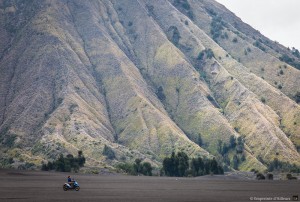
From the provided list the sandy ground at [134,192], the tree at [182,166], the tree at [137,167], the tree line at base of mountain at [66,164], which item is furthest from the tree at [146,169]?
the sandy ground at [134,192]

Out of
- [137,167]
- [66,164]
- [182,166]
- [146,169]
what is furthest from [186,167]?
[66,164]

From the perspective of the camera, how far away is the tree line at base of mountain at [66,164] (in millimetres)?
182262

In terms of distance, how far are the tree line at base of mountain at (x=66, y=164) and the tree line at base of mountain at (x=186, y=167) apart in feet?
112

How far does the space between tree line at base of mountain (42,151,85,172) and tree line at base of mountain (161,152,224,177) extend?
34.2 m

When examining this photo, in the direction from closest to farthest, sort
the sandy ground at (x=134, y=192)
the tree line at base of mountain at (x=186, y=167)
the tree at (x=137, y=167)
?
the sandy ground at (x=134, y=192) < the tree line at base of mountain at (x=186, y=167) < the tree at (x=137, y=167)

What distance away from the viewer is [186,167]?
190250 millimetres

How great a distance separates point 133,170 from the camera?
7594 inches

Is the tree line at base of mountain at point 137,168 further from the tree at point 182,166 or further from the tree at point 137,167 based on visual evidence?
the tree at point 182,166

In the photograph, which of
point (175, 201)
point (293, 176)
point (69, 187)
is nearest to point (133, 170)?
point (293, 176)

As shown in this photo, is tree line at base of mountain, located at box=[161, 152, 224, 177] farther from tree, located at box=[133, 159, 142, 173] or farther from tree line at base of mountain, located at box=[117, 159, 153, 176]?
tree, located at box=[133, 159, 142, 173]

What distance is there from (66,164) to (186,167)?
47.3 metres

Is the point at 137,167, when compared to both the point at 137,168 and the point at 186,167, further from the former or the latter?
the point at 186,167

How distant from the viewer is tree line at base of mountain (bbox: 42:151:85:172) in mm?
182262

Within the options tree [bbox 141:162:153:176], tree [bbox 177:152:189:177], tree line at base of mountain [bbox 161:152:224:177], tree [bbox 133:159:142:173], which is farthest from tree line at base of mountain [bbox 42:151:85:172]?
tree [bbox 177:152:189:177]
